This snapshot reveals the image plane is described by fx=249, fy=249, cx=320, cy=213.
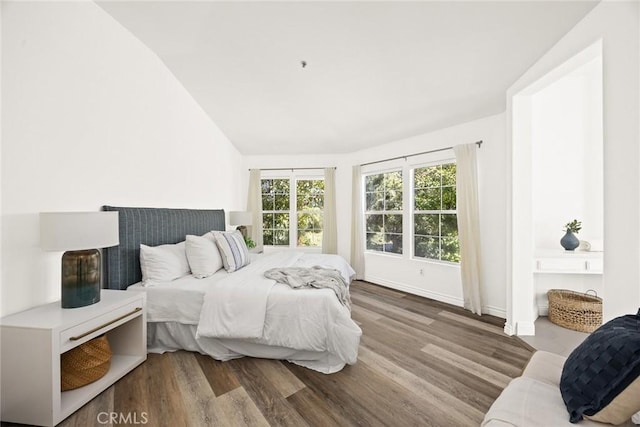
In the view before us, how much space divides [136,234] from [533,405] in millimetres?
3072

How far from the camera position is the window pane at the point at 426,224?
3731mm

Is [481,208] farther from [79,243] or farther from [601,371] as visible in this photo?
[79,243]

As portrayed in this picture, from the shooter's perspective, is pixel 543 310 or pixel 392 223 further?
pixel 392 223

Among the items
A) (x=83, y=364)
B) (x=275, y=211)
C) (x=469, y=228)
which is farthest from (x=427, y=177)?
(x=83, y=364)

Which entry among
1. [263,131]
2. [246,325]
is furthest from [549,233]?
[263,131]

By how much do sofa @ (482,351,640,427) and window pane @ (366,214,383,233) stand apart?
3.26 metres

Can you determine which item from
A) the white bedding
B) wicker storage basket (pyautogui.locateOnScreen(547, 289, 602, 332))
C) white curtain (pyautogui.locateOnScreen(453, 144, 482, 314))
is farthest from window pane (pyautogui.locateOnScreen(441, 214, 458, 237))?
the white bedding

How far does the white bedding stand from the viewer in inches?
77.0

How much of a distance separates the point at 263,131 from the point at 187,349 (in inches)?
126

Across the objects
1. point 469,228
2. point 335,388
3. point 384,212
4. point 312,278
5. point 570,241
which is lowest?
point 335,388

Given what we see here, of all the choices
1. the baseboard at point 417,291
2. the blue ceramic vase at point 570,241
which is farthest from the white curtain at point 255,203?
the blue ceramic vase at point 570,241

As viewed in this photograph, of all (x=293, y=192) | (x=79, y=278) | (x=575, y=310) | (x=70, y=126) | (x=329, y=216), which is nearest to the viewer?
(x=79, y=278)

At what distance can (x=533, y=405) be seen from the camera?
994 mm

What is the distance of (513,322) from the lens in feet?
8.32
